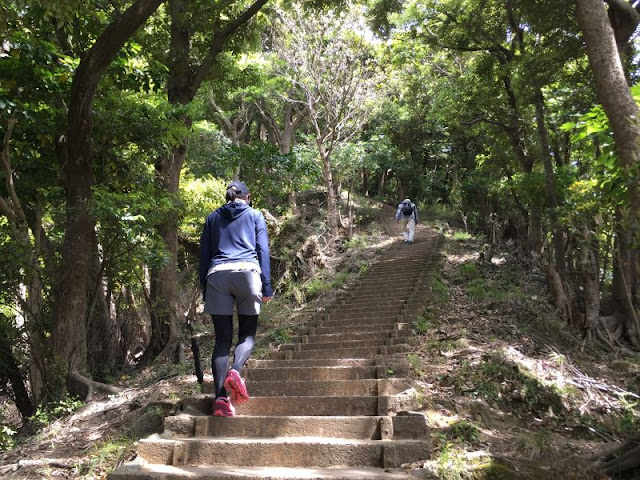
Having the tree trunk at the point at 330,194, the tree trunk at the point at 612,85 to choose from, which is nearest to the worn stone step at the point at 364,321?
the tree trunk at the point at 612,85

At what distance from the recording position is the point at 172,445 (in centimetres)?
370

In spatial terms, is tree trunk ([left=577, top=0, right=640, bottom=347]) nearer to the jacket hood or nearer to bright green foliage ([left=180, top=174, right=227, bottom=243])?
the jacket hood

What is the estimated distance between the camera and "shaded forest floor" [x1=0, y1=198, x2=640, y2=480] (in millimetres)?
3611

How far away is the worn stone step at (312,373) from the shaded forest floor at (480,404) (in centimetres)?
60

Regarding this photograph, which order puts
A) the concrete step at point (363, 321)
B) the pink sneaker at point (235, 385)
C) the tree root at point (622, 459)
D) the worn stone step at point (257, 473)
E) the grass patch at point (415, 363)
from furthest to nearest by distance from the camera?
the concrete step at point (363, 321) < the grass patch at point (415, 363) < the pink sneaker at point (235, 385) < the worn stone step at point (257, 473) < the tree root at point (622, 459)

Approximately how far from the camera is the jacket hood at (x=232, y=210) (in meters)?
4.32

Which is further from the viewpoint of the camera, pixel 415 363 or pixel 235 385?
pixel 415 363

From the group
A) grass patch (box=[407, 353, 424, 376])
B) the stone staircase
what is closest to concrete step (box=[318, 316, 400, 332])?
the stone staircase

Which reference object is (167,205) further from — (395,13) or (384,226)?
(384,226)

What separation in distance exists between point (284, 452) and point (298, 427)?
382mm

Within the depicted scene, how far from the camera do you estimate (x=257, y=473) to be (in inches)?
131

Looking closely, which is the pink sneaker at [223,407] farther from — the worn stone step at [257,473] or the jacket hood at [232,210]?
the jacket hood at [232,210]

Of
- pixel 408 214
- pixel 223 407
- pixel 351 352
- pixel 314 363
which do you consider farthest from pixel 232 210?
pixel 408 214

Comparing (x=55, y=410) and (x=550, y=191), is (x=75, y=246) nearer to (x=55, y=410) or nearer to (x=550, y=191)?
(x=55, y=410)
